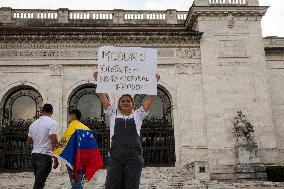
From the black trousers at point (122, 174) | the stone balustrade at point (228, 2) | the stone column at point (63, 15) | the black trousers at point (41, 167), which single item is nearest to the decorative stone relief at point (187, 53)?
the stone balustrade at point (228, 2)

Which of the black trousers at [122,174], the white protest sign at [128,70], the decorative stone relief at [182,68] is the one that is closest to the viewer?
the black trousers at [122,174]

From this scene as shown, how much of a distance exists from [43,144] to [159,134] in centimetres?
1682

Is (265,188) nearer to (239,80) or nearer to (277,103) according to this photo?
(239,80)

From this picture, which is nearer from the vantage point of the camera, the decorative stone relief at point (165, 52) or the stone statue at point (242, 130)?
the stone statue at point (242, 130)

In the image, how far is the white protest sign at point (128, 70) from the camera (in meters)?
6.82

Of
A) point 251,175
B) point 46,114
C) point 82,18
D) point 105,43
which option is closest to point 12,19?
point 82,18

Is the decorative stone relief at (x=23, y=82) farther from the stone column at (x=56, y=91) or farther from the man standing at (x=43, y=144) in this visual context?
the man standing at (x=43, y=144)

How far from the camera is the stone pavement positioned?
1633 centimetres

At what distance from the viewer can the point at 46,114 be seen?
7.99 meters

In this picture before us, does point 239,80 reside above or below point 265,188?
above

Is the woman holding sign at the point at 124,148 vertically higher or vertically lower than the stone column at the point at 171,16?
lower

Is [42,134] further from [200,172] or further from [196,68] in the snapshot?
[196,68]

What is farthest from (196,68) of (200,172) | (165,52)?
(200,172)

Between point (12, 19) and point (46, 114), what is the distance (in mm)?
21449
